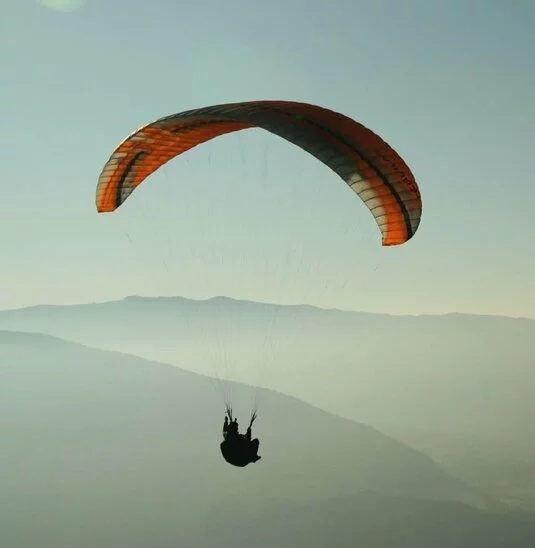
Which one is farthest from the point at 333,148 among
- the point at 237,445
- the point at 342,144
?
the point at 237,445

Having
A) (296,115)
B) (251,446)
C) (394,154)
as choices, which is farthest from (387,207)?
(251,446)

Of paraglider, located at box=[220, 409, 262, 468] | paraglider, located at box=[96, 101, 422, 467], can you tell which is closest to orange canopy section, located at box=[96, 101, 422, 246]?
paraglider, located at box=[96, 101, 422, 467]

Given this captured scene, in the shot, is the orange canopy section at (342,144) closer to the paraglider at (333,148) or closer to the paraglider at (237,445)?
the paraglider at (333,148)

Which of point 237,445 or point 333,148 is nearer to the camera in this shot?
point 333,148

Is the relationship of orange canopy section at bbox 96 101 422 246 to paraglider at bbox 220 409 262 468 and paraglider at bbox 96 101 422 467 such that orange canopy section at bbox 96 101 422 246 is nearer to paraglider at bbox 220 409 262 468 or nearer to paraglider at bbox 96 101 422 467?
paraglider at bbox 96 101 422 467

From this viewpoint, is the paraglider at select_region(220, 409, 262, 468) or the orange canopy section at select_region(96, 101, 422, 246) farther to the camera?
the paraglider at select_region(220, 409, 262, 468)

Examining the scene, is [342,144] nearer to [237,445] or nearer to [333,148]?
[333,148]

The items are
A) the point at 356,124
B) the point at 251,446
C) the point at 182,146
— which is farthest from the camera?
the point at 182,146

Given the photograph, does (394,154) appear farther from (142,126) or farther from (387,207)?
(142,126)

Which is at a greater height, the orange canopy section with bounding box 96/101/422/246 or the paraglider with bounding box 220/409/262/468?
the orange canopy section with bounding box 96/101/422/246
